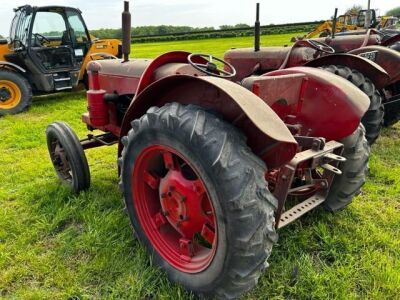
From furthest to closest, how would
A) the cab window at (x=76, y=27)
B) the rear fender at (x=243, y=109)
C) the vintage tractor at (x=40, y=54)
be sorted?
the cab window at (x=76, y=27) < the vintage tractor at (x=40, y=54) < the rear fender at (x=243, y=109)

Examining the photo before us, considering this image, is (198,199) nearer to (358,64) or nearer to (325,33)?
(358,64)

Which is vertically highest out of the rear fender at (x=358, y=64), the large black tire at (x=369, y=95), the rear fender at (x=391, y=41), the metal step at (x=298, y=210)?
the rear fender at (x=391, y=41)

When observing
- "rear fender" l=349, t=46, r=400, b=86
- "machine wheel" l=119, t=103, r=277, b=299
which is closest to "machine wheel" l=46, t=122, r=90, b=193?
"machine wheel" l=119, t=103, r=277, b=299

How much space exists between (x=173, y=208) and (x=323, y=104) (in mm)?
1134

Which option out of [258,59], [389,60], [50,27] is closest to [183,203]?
[389,60]

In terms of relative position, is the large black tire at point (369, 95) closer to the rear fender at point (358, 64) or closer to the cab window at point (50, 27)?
the rear fender at point (358, 64)

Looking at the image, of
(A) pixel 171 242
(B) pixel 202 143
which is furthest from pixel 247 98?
(A) pixel 171 242

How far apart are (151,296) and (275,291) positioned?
746mm

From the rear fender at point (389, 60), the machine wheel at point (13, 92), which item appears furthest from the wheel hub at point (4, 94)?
the rear fender at point (389, 60)

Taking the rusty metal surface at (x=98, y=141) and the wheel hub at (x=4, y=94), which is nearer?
the rusty metal surface at (x=98, y=141)

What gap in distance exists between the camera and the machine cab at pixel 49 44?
7.93 metres

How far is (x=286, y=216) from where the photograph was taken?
236 centimetres

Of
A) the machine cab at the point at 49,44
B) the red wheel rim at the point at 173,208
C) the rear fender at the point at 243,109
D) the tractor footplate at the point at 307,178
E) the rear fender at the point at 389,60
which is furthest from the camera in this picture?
the machine cab at the point at 49,44

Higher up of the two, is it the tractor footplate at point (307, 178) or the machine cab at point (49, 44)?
the machine cab at point (49, 44)
